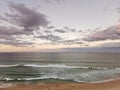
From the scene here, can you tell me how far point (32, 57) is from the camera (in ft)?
74.9

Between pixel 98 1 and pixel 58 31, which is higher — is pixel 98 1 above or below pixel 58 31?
above

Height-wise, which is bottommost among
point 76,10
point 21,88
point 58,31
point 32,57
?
point 21,88

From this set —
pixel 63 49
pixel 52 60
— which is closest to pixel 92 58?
pixel 52 60

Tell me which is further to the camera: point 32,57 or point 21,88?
point 32,57

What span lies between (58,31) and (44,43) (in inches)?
49.4

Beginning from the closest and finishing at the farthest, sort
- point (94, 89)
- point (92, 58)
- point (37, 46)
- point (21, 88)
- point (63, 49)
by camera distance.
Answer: point (94, 89) → point (21, 88) → point (37, 46) → point (63, 49) → point (92, 58)

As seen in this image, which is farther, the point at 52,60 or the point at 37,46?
the point at 52,60

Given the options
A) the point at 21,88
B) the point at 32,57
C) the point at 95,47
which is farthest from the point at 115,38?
the point at 21,88

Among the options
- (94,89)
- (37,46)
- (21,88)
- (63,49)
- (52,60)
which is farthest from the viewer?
(52,60)

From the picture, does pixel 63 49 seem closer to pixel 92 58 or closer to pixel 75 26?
pixel 75 26

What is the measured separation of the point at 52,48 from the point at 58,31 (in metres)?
1.19

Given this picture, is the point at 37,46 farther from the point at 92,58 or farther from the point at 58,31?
the point at 92,58

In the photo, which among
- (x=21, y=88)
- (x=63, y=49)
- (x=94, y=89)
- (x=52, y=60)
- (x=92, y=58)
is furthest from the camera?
(x=92, y=58)

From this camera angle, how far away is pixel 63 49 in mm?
18859
